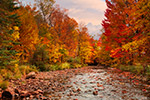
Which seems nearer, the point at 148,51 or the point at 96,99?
the point at 96,99

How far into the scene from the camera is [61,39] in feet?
81.9

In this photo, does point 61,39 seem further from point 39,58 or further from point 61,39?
point 39,58

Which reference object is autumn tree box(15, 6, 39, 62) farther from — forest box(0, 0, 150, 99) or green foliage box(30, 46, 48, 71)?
green foliage box(30, 46, 48, 71)

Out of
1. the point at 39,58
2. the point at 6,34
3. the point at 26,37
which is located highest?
the point at 26,37

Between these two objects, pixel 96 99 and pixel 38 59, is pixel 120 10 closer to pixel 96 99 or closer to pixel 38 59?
pixel 96 99

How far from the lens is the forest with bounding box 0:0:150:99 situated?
998 cm

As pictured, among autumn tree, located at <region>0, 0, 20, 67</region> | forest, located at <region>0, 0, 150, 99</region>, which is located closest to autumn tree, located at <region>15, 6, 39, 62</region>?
forest, located at <region>0, 0, 150, 99</region>

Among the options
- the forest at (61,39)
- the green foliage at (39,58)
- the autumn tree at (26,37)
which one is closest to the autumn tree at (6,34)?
the forest at (61,39)

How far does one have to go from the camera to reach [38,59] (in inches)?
747

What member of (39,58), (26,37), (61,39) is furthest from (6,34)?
(61,39)

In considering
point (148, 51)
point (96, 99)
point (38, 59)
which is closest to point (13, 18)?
point (38, 59)

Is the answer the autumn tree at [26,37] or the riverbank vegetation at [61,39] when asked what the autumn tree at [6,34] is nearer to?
the riverbank vegetation at [61,39]

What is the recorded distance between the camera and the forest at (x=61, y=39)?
998 cm

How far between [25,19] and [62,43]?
908 cm
